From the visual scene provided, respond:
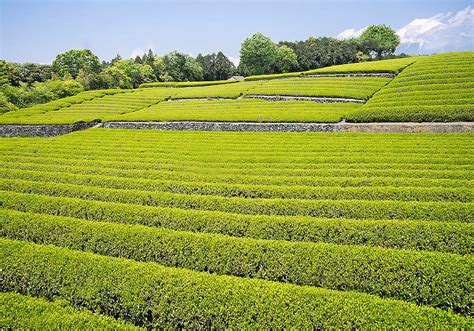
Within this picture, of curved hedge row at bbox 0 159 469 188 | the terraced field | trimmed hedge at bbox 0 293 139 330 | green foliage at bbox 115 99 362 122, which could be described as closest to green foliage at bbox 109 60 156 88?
green foliage at bbox 115 99 362 122

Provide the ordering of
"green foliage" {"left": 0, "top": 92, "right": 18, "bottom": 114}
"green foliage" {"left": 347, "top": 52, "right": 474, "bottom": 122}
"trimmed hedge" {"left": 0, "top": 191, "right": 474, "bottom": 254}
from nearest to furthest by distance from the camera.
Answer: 1. "trimmed hedge" {"left": 0, "top": 191, "right": 474, "bottom": 254}
2. "green foliage" {"left": 347, "top": 52, "right": 474, "bottom": 122}
3. "green foliage" {"left": 0, "top": 92, "right": 18, "bottom": 114}

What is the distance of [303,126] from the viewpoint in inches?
1094

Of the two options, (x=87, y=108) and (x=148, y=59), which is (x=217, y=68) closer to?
(x=148, y=59)

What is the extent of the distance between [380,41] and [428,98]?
76493 mm

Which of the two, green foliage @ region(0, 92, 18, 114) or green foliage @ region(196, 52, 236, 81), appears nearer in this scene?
green foliage @ region(0, 92, 18, 114)

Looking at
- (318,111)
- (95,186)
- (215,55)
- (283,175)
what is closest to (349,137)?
(318,111)

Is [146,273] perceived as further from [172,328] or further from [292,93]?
[292,93]

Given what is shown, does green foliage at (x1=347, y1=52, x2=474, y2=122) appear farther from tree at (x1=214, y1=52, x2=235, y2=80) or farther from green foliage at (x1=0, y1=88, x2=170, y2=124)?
tree at (x1=214, y1=52, x2=235, y2=80)

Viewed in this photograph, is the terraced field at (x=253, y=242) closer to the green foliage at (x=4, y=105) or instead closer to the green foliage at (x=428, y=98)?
the green foliage at (x=428, y=98)

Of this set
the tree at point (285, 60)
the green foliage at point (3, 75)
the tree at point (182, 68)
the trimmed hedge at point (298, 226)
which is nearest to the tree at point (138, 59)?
the tree at point (182, 68)

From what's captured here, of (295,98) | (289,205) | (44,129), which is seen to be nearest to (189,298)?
(289,205)

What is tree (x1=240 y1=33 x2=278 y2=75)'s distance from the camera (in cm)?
8512

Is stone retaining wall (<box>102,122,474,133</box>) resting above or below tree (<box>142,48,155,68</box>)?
below

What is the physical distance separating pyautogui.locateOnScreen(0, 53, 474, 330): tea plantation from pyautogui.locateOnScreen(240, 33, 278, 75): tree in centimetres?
6837
